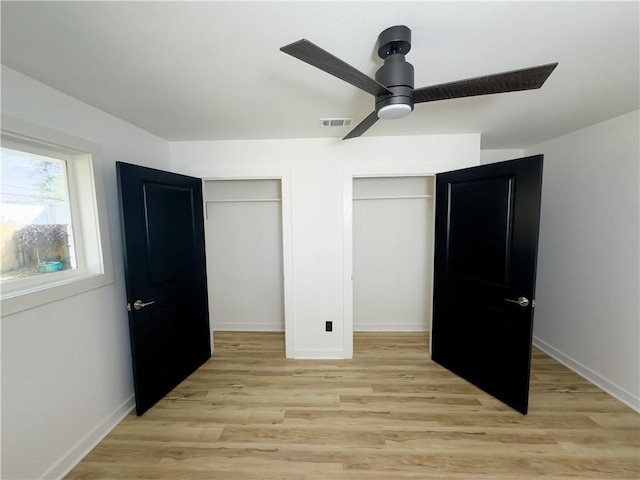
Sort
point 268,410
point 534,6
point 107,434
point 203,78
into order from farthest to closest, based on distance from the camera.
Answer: point 268,410, point 107,434, point 203,78, point 534,6

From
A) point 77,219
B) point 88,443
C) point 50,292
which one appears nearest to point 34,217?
point 77,219

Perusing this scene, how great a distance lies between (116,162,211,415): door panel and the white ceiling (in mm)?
618

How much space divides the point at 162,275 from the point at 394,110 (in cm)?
214

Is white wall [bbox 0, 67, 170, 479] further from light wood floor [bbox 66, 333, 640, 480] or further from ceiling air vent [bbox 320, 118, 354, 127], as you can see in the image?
ceiling air vent [bbox 320, 118, 354, 127]

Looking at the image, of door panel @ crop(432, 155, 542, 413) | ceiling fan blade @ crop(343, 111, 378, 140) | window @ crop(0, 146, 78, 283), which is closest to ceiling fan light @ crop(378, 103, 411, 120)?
ceiling fan blade @ crop(343, 111, 378, 140)

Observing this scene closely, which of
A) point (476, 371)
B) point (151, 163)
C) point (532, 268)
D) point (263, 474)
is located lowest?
point (263, 474)

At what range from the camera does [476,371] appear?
7.30 ft

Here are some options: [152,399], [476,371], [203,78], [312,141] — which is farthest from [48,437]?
[476,371]

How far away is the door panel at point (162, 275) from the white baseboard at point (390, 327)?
6.36 ft

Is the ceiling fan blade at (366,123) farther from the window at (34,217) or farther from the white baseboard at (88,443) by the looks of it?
the white baseboard at (88,443)

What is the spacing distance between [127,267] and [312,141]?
76.0 inches

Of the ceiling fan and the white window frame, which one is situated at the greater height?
the ceiling fan

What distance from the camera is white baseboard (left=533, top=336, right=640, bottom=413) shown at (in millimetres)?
1979

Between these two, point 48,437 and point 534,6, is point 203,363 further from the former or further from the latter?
point 534,6
